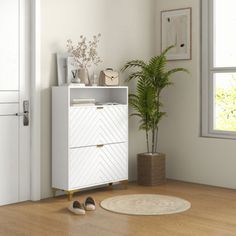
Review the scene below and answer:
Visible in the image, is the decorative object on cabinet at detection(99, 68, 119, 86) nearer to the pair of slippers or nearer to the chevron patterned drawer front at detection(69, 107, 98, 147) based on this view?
the chevron patterned drawer front at detection(69, 107, 98, 147)

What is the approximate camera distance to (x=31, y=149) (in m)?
4.90

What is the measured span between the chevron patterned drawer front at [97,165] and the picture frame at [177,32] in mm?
1385

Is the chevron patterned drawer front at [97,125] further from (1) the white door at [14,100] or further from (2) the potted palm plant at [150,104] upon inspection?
(1) the white door at [14,100]

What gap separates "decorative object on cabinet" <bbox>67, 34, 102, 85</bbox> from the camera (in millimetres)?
5168

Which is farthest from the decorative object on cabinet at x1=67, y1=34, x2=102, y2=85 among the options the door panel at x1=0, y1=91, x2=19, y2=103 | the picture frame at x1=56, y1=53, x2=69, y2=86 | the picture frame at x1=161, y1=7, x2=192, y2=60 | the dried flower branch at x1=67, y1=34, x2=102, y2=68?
the picture frame at x1=161, y1=7, x2=192, y2=60

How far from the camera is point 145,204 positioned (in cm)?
472

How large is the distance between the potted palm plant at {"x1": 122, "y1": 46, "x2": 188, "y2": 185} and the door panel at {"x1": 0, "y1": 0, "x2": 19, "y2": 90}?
5.02 ft

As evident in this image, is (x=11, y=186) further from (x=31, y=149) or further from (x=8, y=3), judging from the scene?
(x=8, y=3)

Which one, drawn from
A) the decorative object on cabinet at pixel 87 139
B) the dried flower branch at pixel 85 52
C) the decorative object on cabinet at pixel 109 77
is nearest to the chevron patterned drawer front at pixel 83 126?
the decorative object on cabinet at pixel 87 139

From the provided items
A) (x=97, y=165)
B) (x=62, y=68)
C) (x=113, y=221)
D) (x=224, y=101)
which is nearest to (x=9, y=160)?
(x=97, y=165)

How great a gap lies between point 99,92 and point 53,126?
0.82 meters

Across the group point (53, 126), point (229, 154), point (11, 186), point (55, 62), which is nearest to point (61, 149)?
point (53, 126)

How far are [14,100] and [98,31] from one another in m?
1.38

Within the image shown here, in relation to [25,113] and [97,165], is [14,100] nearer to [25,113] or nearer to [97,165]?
[25,113]
